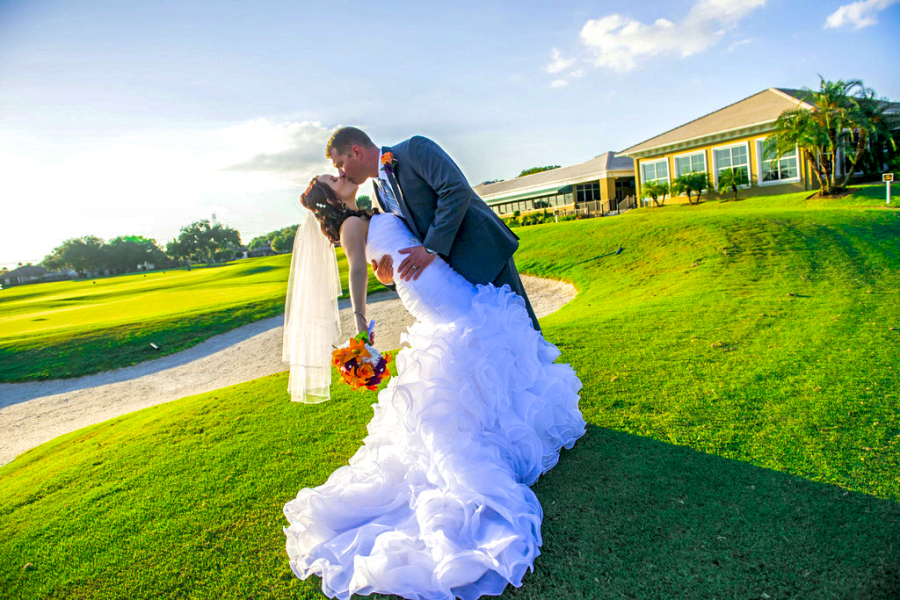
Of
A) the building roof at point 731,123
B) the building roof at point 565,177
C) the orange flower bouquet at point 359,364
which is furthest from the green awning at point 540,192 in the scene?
the orange flower bouquet at point 359,364

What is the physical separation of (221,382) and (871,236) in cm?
1409

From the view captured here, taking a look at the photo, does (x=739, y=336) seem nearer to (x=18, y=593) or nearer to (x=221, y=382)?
(x=18, y=593)

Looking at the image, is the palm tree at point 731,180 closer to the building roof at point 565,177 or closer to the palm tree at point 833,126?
the palm tree at point 833,126

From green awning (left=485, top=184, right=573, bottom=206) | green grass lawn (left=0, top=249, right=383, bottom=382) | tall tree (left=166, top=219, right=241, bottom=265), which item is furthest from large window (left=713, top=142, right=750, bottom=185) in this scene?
tall tree (left=166, top=219, right=241, bottom=265)

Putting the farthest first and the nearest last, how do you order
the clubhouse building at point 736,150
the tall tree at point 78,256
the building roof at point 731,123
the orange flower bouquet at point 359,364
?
the tall tree at point 78,256
the building roof at point 731,123
the clubhouse building at point 736,150
the orange flower bouquet at point 359,364

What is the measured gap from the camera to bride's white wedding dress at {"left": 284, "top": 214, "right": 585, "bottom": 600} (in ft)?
8.10

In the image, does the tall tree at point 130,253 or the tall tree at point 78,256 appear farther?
the tall tree at point 130,253

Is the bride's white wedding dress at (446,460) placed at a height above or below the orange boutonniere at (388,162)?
below

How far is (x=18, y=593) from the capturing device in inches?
117

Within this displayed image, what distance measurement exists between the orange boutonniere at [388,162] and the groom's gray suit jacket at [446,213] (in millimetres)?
23

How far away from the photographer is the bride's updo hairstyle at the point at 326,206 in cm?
329

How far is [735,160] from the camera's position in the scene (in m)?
25.7

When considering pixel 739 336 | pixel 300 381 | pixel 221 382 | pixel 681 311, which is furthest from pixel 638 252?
pixel 300 381

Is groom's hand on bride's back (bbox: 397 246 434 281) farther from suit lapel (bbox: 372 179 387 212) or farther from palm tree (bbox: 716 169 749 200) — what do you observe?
palm tree (bbox: 716 169 749 200)
